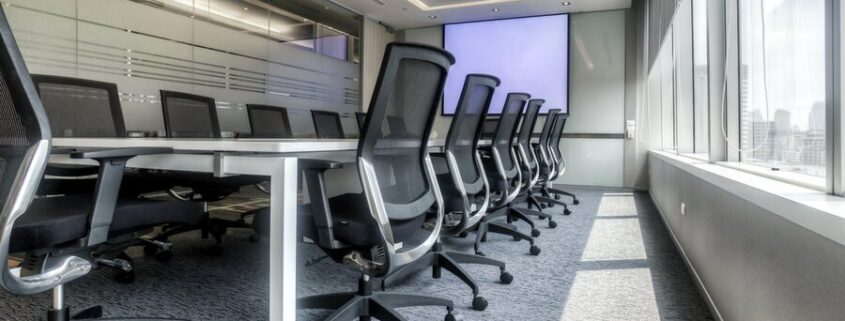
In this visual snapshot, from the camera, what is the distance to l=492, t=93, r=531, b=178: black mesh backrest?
9.25 feet

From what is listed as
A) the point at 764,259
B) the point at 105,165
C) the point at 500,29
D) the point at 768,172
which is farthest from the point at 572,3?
the point at 105,165

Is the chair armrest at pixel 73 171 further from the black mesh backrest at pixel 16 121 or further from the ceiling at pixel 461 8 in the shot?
the ceiling at pixel 461 8

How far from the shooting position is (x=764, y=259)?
1.28m

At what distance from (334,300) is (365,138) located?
0.68m

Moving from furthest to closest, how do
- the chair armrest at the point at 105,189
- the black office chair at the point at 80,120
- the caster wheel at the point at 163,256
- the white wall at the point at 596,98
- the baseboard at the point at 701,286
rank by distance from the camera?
the white wall at the point at 596,98 → the caster wheel at the point at 163,256 → the black office chair at the point at 80,120 → the baseboard at the point at 701,286 → the chair armrest at the point at 105,189

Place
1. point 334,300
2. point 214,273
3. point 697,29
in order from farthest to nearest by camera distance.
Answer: point 697,29
point 214,273
point 334,300

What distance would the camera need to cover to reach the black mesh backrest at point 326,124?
4105 mm

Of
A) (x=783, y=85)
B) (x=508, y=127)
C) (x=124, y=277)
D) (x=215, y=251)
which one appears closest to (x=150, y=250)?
(x=215, y=251)

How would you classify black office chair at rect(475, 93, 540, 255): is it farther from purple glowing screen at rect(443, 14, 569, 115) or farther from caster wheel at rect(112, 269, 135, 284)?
purple glowing screen at rect(443, 14, 569, 115)

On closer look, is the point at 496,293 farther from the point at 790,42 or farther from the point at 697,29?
the point at 697,29

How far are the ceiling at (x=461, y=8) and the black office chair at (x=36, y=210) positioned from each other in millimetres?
5902

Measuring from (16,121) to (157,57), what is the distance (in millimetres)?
3760

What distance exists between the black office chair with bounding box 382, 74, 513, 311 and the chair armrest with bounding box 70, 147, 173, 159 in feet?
3.25

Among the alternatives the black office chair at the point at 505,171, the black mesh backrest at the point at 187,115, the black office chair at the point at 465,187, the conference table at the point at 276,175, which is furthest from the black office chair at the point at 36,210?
the black office chair at the point at 505,171
